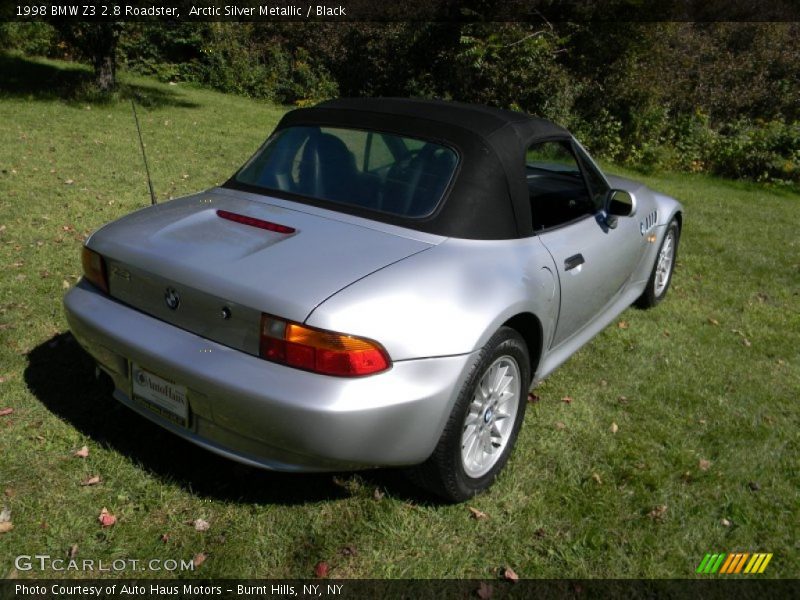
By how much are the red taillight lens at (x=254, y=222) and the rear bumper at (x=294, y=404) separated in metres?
0.57

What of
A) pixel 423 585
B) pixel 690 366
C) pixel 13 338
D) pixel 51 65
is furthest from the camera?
pixel 51 65

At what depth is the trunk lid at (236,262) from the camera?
247cm

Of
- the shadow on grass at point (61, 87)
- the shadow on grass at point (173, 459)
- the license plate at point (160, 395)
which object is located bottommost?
the shadow on grass at point (61, 87)

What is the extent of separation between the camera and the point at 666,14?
1484 cm

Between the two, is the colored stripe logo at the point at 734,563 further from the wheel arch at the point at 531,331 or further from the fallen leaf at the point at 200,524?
the fallen leaf at the point at 200,524

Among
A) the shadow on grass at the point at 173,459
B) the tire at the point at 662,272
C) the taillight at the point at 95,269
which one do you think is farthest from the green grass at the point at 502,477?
the taillight at the point at 95,269

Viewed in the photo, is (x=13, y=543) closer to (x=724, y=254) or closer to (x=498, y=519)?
(x=498, y=519)

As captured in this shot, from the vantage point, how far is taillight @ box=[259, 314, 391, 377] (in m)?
2.37

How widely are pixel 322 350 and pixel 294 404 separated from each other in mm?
203

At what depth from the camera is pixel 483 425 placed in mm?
3010

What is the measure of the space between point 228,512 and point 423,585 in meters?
0.85

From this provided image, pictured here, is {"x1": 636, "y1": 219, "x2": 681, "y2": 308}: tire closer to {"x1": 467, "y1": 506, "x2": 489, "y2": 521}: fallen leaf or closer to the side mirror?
the side mirror

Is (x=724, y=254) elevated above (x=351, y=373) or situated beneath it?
situated beneath

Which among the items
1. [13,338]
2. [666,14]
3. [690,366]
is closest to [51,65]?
[666,14]
